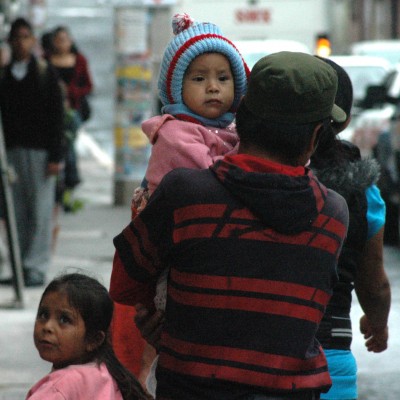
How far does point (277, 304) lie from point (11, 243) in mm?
5977

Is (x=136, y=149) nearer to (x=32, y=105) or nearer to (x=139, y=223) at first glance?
(x=32, y=105)

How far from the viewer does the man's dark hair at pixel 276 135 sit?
3.00 metres

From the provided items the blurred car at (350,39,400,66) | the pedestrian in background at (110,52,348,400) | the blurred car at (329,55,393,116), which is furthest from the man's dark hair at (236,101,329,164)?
the blurred car at (350,39,400,66)

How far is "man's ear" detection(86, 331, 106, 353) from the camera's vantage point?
347cm

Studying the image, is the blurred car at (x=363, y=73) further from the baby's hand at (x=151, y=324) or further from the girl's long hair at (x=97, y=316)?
the baby's hand at (x=151, y=324)

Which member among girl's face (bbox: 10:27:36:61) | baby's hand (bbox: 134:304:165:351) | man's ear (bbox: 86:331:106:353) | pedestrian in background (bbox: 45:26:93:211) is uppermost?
girl's face (bbox: 10:27:36:61)

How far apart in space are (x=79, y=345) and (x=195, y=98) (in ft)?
2.40

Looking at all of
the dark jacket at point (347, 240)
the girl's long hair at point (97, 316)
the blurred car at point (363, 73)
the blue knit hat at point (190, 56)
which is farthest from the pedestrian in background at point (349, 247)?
the blurred car at point (363, 73)

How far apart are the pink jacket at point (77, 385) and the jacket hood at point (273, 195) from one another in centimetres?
72

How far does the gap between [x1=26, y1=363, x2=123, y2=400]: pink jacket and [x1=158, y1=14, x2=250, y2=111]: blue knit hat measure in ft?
2.54

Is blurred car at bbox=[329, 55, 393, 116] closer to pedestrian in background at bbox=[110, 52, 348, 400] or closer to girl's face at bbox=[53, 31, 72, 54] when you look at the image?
girl's face at bbox=[53, 31, 72, 54]

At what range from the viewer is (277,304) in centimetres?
296

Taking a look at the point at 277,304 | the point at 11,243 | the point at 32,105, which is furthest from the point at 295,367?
the point at 32,105

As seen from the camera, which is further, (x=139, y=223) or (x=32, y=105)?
(x=32, y=105)
